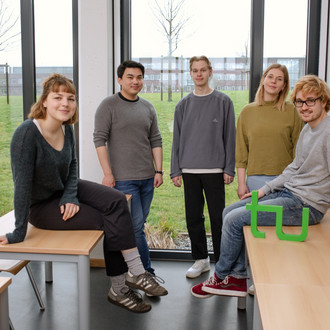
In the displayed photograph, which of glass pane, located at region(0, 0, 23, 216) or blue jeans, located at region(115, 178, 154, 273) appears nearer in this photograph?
blue jeans, located at region(115, 178, 154, 273)

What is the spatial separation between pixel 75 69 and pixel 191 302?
81.4 inches

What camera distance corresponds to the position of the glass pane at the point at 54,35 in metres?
3.64

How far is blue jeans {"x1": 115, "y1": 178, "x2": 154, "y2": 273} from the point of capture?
3.06 meters

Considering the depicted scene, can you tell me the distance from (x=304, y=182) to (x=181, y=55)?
1.76 metres

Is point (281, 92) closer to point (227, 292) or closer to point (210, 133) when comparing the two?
point (210, 133)

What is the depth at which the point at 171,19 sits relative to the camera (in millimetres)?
3609

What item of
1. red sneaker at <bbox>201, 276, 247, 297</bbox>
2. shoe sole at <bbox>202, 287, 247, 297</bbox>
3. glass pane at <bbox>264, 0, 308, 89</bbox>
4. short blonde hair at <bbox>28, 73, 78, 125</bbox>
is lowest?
shoe sole at <bbox>202, 287, 247, 297</bbox>

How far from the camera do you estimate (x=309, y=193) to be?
2.28 meters

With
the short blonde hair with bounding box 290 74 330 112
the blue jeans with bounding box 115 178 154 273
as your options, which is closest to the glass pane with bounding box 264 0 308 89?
the short blonde hair with bounding box 290 74 330 112

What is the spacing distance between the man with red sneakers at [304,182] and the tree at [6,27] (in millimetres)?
2516

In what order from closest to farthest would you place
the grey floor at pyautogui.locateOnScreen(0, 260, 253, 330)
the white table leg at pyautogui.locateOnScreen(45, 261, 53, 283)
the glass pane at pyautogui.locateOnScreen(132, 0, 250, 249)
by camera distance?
1. the grey floor at pyautogui.locateOnScreen(0, 260, 253, 330)
2. the white table leg at pyautogui.locateOnScreen(45, 261, 53, 283)
3. the glass pane at pyautogui.locateOnScreen(132, 0, 250, 249)

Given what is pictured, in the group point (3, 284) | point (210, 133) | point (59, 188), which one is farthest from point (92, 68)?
point (3, 284)

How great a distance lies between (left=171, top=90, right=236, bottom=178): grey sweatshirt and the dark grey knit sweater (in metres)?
0.98

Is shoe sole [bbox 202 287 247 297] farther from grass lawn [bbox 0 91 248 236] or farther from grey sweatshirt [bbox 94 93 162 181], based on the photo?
grass lawn [bbox 0 91 248 236]
